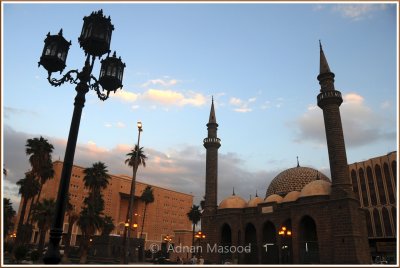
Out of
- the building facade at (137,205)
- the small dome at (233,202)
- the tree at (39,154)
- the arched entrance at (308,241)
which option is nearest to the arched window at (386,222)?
the arched entrance at (308,241)

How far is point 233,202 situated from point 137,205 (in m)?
54.7

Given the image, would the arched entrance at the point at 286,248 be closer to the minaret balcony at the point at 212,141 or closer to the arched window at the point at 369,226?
the minaret balcony at the point at 212,141

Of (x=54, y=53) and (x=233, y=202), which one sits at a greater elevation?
(x=233, y=202)

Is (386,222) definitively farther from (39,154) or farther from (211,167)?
(39,154)

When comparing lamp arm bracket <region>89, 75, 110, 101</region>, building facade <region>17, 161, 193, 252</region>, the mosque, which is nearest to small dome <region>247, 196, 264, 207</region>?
the mosque

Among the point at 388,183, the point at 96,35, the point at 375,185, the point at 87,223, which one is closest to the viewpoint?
the point at 96,35

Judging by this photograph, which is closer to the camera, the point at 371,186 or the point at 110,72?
the point at 110,72

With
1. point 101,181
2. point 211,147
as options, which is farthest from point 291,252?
point 101,181

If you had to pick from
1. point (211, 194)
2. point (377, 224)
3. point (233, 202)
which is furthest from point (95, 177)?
point (377, 224)

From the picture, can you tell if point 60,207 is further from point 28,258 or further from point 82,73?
point 28,258

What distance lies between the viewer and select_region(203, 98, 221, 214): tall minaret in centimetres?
5121

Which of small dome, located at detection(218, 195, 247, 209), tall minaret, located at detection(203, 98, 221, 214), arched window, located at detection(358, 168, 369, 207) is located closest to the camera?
small dome, located at detection(218, 195, 247, 209)

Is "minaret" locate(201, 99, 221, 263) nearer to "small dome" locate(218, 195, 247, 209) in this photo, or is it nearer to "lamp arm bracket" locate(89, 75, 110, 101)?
"small dome" locate(218, 195, 247, 209)

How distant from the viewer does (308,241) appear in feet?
132
